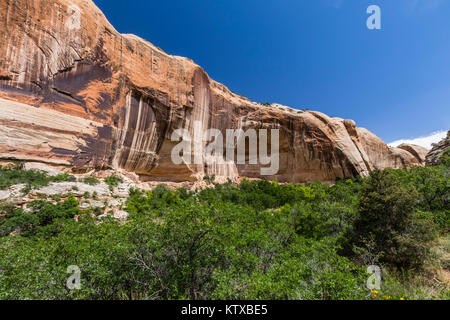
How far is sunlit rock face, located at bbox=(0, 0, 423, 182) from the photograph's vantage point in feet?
38.9

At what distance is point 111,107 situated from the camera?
1593cm

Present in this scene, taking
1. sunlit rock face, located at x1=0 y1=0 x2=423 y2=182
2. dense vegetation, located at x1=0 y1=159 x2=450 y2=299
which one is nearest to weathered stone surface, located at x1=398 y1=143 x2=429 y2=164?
sunlit rock face, located at x1=0 y1=0 x2=423 y2=182

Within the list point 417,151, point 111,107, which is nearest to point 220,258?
point 111,107

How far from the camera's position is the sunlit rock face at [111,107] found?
11867 mm

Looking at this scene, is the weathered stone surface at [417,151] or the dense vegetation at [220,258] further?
the weathered stone surface at [417,151]

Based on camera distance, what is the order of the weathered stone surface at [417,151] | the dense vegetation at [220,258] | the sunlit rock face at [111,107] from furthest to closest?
the weathered stone surface at [417,151], the sunlit rock face at [111,107], the dense vegetation at [220,258]

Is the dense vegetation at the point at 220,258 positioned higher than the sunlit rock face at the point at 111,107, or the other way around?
the sunlit rock face at the point at 111,107

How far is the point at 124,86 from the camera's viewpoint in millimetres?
16922

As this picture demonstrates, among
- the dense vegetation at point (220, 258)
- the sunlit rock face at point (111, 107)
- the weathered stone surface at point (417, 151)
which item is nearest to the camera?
the dense vegetation at point (220, 258)

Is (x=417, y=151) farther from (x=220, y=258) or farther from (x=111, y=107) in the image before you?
(x=111, y=107)

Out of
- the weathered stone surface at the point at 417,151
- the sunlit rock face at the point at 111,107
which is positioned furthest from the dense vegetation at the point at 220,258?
the weathered stone surface at the point at 417,151

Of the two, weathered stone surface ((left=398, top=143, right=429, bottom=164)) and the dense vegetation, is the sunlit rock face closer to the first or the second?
the dense vegetation

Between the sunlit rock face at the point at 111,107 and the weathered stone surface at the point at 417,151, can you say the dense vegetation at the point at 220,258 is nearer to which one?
the sunlit rock face at the point at 111,107
